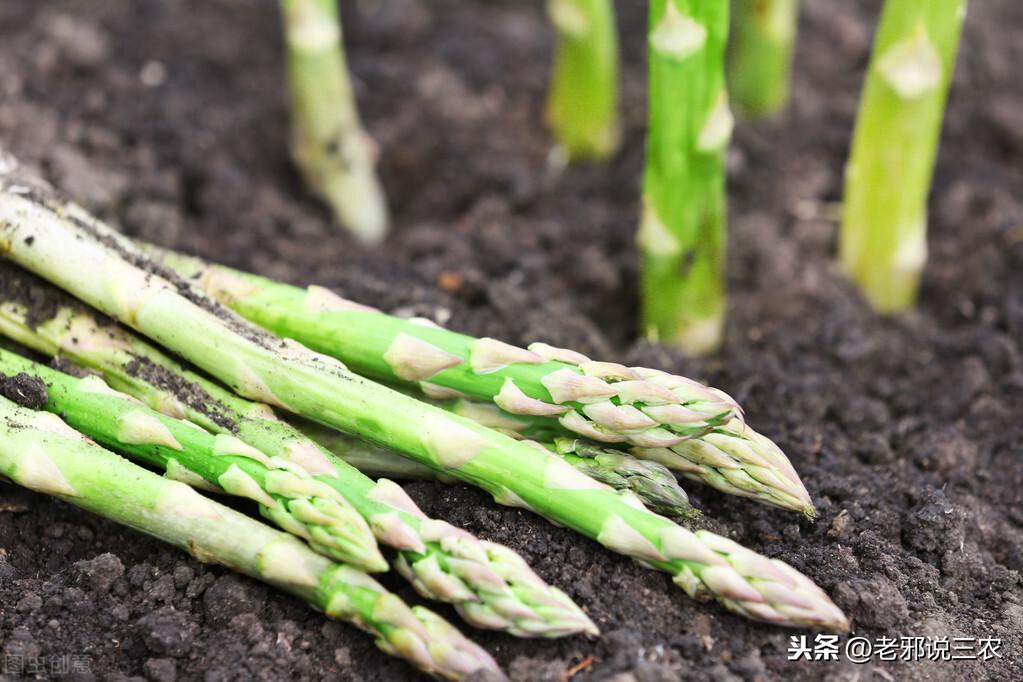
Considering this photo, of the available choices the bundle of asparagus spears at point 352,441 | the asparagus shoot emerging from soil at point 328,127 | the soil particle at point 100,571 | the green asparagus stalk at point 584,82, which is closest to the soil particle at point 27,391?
the bundle of asparagus spears at point 352,441

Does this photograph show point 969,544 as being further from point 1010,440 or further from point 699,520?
point 699,520

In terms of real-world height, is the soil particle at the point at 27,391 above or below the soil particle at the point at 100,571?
above

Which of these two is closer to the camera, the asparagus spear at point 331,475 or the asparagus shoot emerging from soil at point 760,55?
the asparagus spear at point 331,475

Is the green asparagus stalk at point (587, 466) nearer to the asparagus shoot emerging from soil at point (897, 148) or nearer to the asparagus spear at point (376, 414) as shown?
the asparagus spear at point (376, 414)

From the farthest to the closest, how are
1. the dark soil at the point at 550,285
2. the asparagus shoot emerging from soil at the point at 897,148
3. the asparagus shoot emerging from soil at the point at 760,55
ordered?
the asparagus shoot emerging from soil at the point at 760,55
the asparagus shoot emerging from soil at the point at 897,148
the dark soil at the point at 550,285

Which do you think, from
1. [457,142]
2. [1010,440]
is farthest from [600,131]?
[1010,440]

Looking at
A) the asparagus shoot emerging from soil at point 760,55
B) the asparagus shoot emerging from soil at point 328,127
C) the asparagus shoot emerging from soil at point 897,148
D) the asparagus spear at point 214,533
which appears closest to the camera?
the asparagus spear at point 214,533

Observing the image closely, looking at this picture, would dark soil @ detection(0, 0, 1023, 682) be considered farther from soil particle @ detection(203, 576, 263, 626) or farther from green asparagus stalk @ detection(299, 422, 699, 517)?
green asparagus stalk @ detection(299, 422, 699, 517)

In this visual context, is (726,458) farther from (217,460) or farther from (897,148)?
(897,148)

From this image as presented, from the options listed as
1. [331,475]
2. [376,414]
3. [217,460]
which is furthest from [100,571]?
[376,414]
